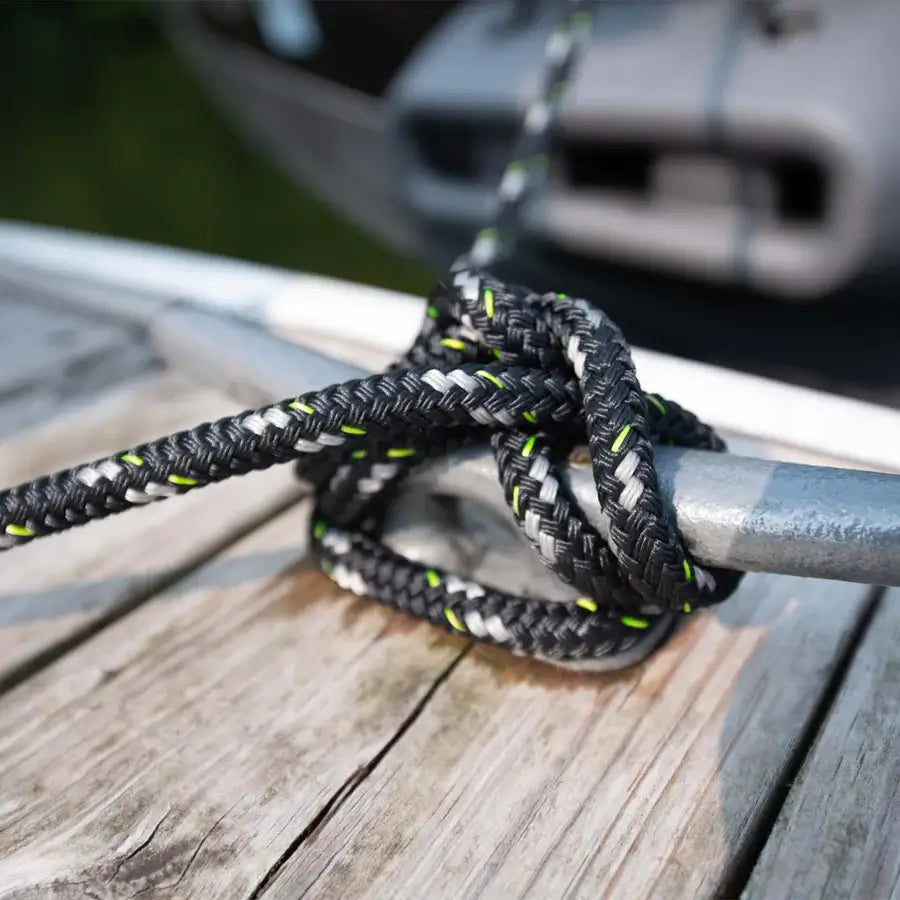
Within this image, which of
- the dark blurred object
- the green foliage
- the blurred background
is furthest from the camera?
the green foliage

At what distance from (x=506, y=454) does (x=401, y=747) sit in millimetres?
211

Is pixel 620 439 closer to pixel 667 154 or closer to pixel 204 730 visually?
pixel 204 730

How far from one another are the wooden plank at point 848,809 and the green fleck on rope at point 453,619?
247mm

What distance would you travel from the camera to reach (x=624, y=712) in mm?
660

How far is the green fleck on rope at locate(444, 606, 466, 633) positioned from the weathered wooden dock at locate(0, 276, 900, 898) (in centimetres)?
3

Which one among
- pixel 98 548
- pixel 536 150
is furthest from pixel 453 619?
pixel 536 150

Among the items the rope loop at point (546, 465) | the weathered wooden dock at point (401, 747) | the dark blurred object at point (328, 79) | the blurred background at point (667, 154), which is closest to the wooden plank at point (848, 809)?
the weathered wooden dock at point (401, 747)

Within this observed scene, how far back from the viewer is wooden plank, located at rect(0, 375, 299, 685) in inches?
31.2

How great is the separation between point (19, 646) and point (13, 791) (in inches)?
6.0

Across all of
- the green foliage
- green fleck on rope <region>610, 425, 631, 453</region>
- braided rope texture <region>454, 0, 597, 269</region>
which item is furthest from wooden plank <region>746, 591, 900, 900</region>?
the green foliage

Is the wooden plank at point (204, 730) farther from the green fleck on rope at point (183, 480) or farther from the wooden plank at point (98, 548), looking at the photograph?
the green fleck on rope at point (183, 480)

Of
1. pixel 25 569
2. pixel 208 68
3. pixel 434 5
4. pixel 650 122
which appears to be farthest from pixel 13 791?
pixel 208 68

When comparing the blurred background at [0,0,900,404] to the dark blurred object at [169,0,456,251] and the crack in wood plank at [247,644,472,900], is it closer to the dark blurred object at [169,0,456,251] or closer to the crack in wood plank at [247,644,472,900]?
the dark blurred object at [169,0,456,251]

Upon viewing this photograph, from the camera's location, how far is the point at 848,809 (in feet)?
1.88
